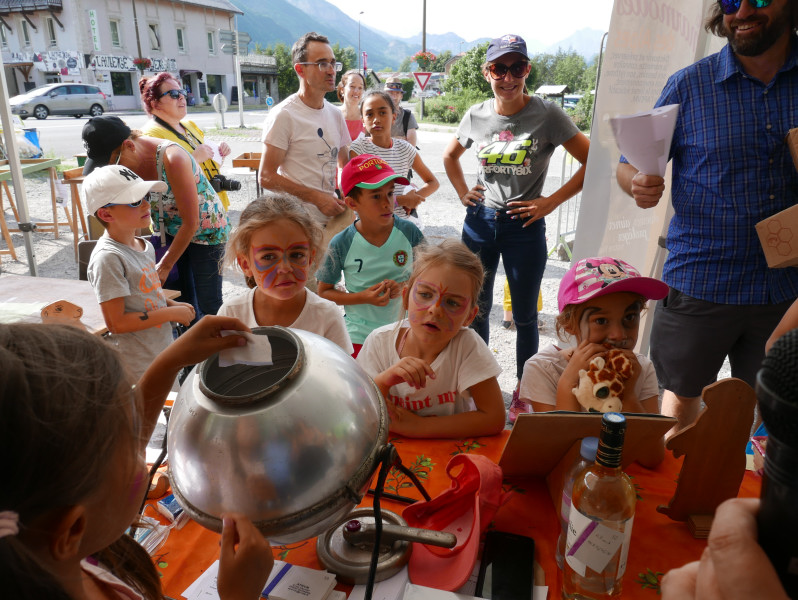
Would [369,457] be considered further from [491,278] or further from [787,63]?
[491,278]

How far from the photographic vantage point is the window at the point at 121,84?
3700 cm

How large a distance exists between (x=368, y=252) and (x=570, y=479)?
167 cm

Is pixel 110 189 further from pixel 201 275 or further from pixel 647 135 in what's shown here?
pixel 647 135

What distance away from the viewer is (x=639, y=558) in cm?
109

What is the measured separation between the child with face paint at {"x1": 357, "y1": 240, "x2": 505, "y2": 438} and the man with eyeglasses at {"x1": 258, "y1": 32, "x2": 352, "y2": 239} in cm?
162

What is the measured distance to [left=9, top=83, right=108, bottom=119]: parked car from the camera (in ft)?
69.1

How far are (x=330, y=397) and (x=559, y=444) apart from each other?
0.63m

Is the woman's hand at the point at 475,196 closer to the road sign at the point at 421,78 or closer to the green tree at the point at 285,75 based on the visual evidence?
the road sign at the point at 421,78

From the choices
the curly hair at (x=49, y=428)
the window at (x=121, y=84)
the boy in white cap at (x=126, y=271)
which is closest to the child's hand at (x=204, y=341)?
the curly hair at (x=49, y=428)

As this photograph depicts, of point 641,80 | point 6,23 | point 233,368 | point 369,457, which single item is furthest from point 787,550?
point 6,23

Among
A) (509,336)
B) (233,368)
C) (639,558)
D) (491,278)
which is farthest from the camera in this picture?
Answer: (509,336)

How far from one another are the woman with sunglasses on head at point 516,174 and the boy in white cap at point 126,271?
1.75 meters

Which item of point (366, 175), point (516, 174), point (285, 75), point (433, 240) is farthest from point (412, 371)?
point (285, 75)

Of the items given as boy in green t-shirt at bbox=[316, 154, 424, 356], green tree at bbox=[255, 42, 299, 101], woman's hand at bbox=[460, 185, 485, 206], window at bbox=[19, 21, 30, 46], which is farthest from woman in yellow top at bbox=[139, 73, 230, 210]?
window at bbox=[19, 21, 30, 46]
